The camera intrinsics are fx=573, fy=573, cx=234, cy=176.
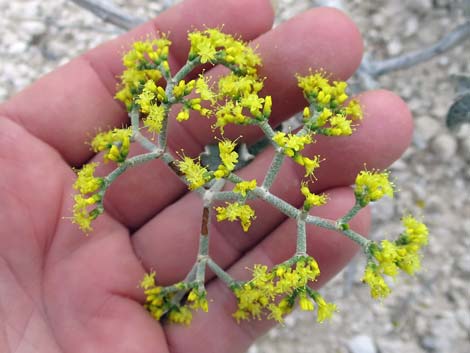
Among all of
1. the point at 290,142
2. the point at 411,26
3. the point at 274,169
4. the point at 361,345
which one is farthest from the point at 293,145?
the point at 411,26

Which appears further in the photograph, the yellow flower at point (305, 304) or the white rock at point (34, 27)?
the white rock at point (34, 27)

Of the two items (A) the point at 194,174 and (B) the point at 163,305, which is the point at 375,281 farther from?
(B) the point at 163,305

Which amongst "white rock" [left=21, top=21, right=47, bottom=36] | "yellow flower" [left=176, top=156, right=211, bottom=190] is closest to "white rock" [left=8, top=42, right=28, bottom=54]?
"white rock" [left=21, top=21, right=47, bottom=36]

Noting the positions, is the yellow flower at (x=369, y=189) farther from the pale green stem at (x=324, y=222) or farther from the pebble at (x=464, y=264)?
the pebble at (x=464, y=264)

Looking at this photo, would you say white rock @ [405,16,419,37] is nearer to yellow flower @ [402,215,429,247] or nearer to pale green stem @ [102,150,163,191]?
yellow flower @ [402,215,429,247]

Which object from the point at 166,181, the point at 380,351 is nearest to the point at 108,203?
the point at 166,181

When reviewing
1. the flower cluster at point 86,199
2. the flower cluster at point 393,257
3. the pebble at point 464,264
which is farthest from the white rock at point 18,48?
the pebble at point 464,264

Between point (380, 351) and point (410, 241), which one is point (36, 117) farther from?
point (380, 351)
